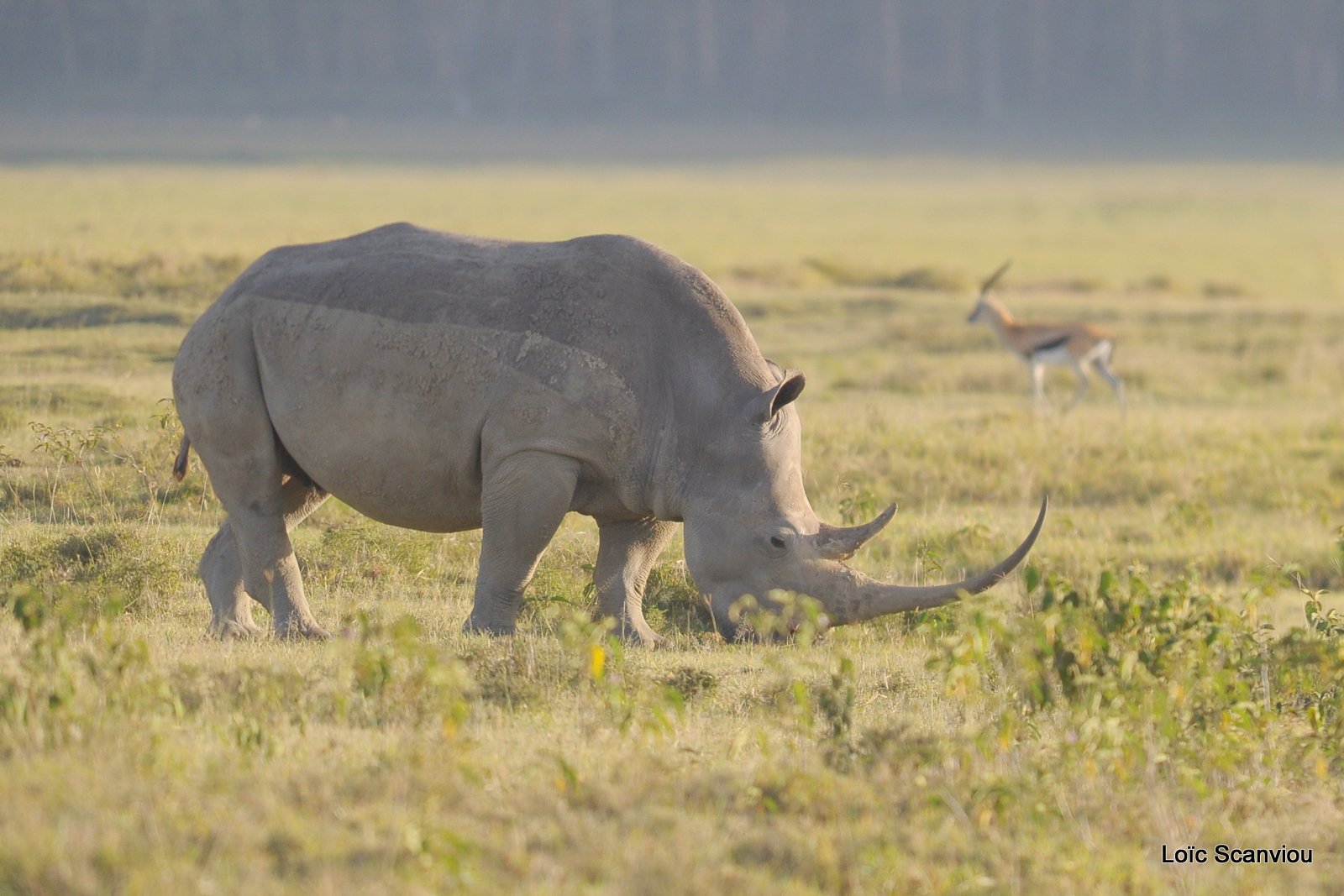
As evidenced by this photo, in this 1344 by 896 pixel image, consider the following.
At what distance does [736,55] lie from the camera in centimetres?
12038

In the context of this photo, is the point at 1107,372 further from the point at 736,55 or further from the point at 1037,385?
the point at 736,55

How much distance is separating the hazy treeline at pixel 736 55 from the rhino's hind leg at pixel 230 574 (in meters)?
87.0

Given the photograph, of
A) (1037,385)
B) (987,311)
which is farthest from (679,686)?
(987,311)

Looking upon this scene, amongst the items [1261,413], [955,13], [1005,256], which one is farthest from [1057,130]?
[1261,413]

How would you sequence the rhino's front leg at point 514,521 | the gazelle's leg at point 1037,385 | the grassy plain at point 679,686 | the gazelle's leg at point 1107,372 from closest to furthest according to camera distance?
1. the grassy plain at point 679,686
2. the rhino's front leg at point 514,521
3. the gazelle's leg at point 1037,385
4. the gazelle's leg at point 1107,372

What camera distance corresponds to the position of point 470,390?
8375 mm

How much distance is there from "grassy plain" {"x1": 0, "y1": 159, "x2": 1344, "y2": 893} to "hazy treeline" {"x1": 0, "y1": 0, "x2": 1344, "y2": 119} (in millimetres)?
81704

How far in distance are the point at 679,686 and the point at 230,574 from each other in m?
2.56

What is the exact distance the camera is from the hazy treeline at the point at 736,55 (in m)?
101

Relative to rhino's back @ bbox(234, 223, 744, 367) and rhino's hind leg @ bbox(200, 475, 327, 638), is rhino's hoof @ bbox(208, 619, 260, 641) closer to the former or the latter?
rhino's hind leg @ bbox(200, 475, 327, 638)

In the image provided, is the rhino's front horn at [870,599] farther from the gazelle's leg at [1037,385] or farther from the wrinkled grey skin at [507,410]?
the gazelle's leg at [1037,385]

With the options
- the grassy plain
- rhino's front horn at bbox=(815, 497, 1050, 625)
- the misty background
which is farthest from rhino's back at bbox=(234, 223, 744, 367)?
the misty background

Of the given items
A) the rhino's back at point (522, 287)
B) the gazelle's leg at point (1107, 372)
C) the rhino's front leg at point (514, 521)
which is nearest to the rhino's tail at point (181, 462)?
the rhino's back at point (522, 287)

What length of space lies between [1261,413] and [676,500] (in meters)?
13.2
